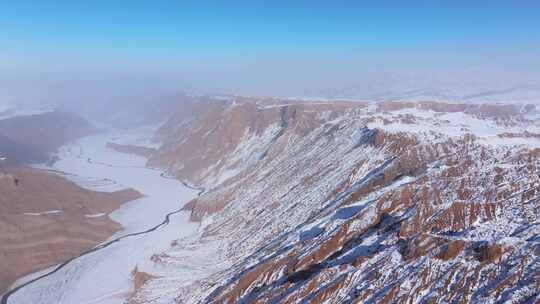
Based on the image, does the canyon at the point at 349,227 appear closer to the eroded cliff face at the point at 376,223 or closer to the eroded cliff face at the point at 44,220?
the eroded cliff face at the point at 376,223

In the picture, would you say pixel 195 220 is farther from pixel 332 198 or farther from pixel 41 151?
pixel 41 151

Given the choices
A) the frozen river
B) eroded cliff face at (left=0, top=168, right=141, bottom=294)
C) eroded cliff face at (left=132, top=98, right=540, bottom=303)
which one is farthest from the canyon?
eroded cliff face at (left=0, top=168, right=141, bottom=294)

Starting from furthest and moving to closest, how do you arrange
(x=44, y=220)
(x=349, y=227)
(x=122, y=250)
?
(x=44, y=220), (x=122, y=250), (x=349, y=227)

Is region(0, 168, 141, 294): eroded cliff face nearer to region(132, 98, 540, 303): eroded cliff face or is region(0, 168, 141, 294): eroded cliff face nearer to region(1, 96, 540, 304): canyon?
region(1, 96, 540, 304): canyon

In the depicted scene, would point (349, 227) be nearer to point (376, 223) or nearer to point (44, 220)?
point (376, 223)

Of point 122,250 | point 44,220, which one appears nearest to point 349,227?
point 122,250

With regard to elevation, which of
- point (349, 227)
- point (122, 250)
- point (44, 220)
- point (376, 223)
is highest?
point (376, 223)
